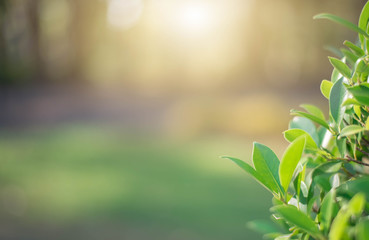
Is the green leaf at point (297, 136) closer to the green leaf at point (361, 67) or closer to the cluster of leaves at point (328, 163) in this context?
the cluster of leaves at point (328, 163)

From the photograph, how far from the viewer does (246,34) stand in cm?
1995

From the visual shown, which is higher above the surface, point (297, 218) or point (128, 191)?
point (128, 191)

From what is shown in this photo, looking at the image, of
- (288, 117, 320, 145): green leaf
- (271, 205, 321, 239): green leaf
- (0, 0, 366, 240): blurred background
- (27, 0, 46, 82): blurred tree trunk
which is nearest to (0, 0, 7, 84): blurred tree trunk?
(0, 0, 366, 240): blurred background

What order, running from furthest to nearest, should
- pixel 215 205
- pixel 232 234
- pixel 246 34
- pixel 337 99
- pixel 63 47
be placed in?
pixel 246 34
pixel 63 47
pixel 215 205
pixel 232 234
pixel 337 99

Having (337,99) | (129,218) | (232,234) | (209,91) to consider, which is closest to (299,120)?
(337,99)

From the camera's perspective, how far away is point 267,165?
628 millimetres

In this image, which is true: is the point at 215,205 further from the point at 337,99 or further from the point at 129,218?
the point at 337,99

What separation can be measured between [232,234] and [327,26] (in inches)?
635

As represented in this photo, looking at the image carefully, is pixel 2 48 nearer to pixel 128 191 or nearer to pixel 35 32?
pixel 35 32

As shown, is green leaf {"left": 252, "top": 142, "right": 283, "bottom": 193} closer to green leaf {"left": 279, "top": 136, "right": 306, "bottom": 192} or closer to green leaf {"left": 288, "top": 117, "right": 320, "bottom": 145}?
green leaf {"left": 279, "top": 136, "right": 306, "bottom": 192}

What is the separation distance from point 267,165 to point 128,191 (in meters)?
4.80

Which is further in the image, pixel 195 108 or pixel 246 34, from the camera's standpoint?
pixel 246 34

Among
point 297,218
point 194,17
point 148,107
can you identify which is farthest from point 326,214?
point 194,17

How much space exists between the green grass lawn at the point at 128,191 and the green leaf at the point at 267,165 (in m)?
3.43
